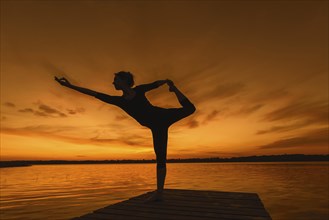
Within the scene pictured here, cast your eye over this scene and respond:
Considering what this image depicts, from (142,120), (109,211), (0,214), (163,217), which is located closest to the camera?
(163,217)

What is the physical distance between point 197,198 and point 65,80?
454cm

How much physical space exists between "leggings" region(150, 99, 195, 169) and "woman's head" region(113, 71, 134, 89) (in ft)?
3.22

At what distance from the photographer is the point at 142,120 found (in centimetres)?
596

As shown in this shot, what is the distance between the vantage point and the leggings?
18.9 ft

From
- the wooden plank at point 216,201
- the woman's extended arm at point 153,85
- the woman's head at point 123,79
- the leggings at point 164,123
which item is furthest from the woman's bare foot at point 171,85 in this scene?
the wooden plank at point 216,201

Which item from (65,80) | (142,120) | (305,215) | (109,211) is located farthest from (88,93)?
(305,215)

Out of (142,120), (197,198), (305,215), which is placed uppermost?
(142,120)

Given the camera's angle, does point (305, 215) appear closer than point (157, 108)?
No

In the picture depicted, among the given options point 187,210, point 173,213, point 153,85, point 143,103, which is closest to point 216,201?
point 187,210

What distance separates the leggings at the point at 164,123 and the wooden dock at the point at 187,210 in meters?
1.00

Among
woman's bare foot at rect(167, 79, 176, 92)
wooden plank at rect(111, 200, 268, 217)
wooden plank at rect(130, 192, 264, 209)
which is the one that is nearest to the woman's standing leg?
wooden plank at rect(111, 200, 268, 217)

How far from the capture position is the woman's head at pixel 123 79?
5.82 metres

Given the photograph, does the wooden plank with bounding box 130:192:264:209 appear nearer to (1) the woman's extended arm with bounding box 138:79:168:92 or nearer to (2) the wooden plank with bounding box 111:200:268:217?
(2) the wooden plank with bounding box 111:200:268:217

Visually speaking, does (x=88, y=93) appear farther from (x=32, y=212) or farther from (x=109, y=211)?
(x=32, y=212)
